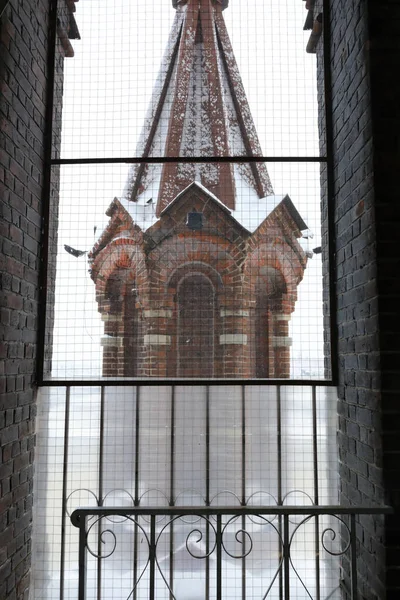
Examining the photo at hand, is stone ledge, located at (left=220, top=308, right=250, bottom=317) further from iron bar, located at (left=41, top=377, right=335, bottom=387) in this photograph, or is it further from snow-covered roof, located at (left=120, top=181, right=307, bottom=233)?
snow-covered roof, located at (left=120, top=181, right=307, bottom=233)

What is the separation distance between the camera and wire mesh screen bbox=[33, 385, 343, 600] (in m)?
2.41

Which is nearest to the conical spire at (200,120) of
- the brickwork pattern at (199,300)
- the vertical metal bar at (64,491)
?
the brickwork pattern at (199,300)

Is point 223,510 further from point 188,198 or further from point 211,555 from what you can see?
point 188,198

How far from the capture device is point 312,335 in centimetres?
257

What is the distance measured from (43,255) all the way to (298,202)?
1.48 metres

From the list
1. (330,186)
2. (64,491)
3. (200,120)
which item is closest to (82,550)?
(64,491)

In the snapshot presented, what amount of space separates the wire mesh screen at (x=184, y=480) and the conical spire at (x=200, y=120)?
1.16m

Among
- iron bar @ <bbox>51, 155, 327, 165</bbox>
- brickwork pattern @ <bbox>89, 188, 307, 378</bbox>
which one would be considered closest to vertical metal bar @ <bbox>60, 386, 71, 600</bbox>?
brickwork pattern @ <bbox>89, 188, 307, 378</bbox>

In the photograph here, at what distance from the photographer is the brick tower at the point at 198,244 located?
2559 mm

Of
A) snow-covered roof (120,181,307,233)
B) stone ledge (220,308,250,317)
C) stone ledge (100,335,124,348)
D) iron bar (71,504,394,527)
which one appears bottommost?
iron bar (71,504,394,527)

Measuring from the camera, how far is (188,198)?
2.65 metres

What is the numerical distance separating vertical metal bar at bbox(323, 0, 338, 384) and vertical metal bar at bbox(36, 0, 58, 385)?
159cm

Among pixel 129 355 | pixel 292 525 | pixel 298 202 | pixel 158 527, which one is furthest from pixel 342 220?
pixel 158 527

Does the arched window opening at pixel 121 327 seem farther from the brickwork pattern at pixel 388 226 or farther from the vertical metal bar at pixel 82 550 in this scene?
the brickwork pattern at pixel 388 226
